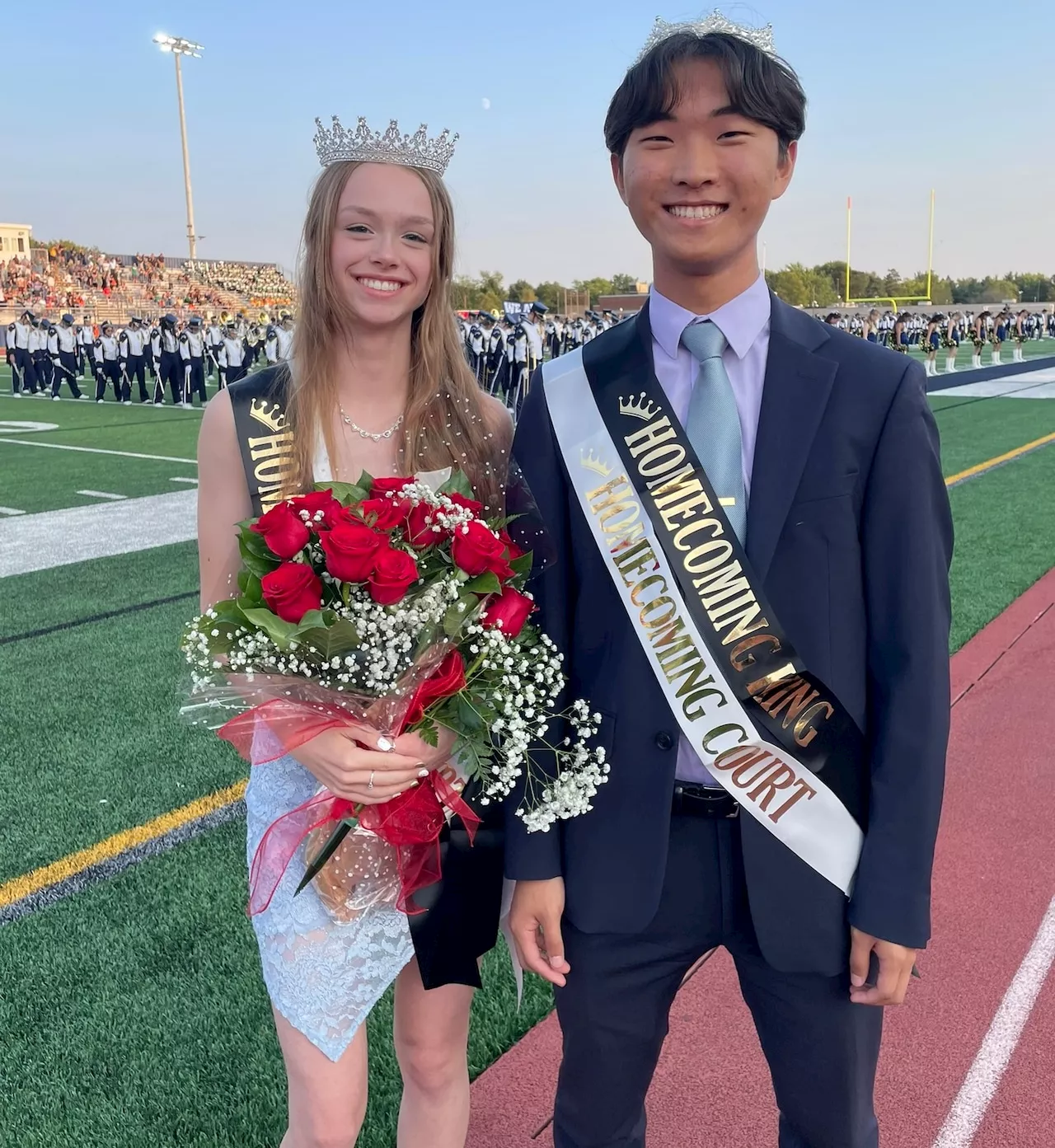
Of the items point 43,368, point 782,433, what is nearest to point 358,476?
point 782,433

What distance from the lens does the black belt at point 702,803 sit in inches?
57.2

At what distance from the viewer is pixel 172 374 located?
63.3 feet

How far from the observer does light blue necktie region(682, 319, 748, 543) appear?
1.40 metres

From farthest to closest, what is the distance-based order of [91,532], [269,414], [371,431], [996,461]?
[996,461], [91,532], [371,431], [269,414]

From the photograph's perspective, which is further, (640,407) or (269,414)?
(269,414)

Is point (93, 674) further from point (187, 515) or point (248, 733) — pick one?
point (187, 515)

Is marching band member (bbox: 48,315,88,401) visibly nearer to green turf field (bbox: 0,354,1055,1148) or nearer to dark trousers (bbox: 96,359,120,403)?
dark trousers (bbox: 96,359,120,403)

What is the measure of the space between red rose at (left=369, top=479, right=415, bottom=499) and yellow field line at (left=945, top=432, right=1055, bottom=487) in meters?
8.11

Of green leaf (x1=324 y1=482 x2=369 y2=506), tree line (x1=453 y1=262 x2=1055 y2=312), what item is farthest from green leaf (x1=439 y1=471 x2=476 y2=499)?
tree line (x1=453 y1=262 x2=1055 y2=312)

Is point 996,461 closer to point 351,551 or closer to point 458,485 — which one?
point 458,485

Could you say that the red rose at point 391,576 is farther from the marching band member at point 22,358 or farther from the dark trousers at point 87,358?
the marching band member at point 22,358

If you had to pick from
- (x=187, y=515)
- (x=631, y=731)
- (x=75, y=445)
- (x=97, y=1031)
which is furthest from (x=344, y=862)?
(x=75, y=445)

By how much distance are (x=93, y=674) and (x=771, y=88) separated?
4.11m

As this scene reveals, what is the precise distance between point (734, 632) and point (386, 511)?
513 millimetres
